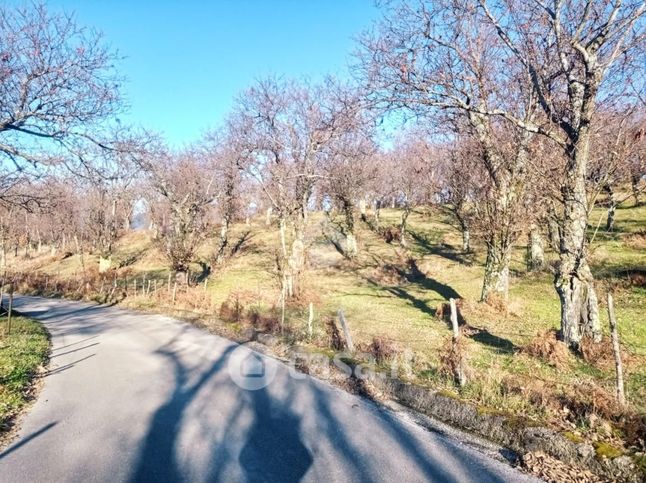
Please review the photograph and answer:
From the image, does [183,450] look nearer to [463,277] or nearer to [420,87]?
[420,87]

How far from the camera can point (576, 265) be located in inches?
377

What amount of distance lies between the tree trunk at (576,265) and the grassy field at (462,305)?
0.42 m

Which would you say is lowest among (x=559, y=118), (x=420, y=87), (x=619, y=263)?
(x=619, y=263)

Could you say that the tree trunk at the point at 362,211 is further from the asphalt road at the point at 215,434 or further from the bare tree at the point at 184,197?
the asphalt road at the point at 215,434

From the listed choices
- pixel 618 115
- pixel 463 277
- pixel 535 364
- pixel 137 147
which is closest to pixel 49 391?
pixel 137 147

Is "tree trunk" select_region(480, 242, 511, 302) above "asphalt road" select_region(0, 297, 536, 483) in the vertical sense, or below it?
above

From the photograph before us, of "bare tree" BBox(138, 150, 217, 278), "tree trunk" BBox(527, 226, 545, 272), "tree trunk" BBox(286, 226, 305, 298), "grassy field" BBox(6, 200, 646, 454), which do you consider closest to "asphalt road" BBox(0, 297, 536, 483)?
"grassy field" BBox(6, 200, 646, 454)

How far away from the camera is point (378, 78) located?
40.1 ft

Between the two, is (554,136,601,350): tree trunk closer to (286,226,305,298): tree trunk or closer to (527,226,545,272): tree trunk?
(527,226,545,272): tree trunk

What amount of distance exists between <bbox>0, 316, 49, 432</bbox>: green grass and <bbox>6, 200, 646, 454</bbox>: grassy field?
5.98 m

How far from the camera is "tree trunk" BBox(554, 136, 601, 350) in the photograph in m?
9.45

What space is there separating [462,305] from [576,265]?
622 cm

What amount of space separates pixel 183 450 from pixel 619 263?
20.1 meters

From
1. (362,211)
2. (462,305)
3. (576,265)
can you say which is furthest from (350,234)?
(576,265)
